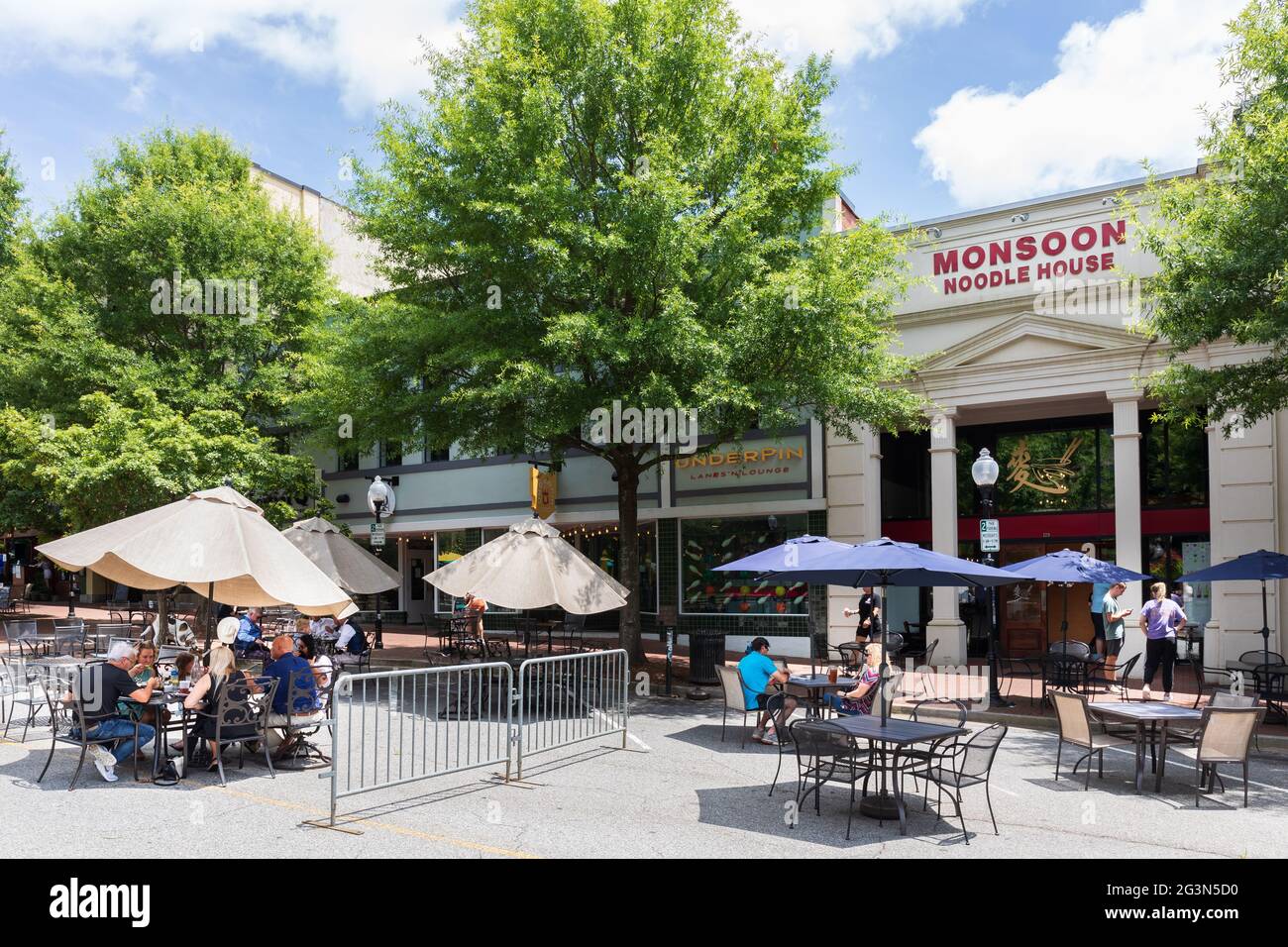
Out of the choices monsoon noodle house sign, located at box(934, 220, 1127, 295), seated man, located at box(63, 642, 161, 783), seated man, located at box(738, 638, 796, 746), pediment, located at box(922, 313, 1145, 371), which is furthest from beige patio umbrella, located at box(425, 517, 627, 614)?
monsoon noodle house sign, located at box(934, 220, 1127, 295)

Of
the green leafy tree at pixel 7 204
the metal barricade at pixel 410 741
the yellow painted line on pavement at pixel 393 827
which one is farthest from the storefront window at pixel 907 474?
the green leafy tree at pixel 7 204

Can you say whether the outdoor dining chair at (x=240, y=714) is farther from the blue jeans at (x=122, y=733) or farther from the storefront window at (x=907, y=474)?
the storefront window at (x=907, y=474)

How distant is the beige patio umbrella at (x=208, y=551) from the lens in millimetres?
9602

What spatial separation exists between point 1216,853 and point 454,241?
44.1 feet

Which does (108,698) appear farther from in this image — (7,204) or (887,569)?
(7,204)

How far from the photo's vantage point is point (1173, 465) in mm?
19594

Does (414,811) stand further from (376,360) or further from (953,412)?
(953,412)

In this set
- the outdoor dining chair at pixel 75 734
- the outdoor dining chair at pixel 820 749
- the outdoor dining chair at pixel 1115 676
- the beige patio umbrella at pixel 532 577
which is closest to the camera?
the outdoor dining chair at pixel 820 749

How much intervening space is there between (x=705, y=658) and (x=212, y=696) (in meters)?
8.83

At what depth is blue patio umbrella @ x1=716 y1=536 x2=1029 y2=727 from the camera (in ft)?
33.0

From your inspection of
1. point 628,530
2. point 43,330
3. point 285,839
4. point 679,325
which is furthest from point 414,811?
point 43,330

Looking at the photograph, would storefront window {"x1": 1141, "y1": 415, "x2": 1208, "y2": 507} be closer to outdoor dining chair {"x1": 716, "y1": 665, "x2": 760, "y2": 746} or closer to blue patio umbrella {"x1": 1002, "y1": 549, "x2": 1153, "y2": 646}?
blue patio umbrella {"x1": 1002, "y1": 549, "x2": 1153, "y2": 646}

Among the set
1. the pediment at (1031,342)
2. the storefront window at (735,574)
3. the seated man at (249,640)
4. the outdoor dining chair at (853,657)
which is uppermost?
the pediment at (1031,342)

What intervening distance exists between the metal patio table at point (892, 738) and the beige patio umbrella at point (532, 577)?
5620 mm
